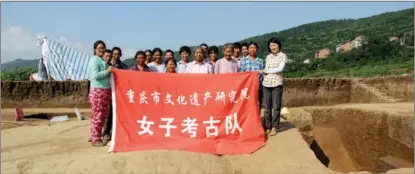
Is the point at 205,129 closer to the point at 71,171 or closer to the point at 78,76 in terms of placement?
the point at 71,171

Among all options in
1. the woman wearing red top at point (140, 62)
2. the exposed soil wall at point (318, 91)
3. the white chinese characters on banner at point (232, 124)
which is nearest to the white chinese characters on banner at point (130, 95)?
the woman wearing red top at point (140, 62)

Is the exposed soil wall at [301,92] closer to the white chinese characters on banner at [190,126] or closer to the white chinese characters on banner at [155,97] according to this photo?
the white chinese characters on banner at [155,97]

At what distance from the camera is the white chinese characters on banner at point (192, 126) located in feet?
21.0

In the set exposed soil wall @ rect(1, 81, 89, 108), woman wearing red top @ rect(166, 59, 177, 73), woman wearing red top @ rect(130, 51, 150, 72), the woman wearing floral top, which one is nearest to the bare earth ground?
the woman wearing floral top

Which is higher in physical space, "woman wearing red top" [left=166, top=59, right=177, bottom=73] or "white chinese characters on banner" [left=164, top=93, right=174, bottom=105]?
"woman wearing red top" [left=166, top=59, right=177, bottom=73]

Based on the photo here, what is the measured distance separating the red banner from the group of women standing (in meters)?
0.21

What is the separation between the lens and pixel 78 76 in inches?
664

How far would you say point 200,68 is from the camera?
22.3 feet

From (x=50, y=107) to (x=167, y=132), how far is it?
9.67 m

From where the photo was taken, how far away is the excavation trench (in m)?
9.19

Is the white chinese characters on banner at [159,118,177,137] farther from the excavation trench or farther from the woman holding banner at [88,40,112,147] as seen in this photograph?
the excavation trench

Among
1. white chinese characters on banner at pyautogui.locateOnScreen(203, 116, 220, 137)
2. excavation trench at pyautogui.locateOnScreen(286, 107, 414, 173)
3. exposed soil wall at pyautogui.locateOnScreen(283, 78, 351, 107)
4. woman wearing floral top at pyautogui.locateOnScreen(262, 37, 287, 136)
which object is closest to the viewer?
white chinese characters on banner at pyautogui.locateOnScreen(203, 116, 220, 137)

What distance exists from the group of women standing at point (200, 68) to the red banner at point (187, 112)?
0.21 meters

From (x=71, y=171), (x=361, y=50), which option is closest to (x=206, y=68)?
(x=71, y=171)
